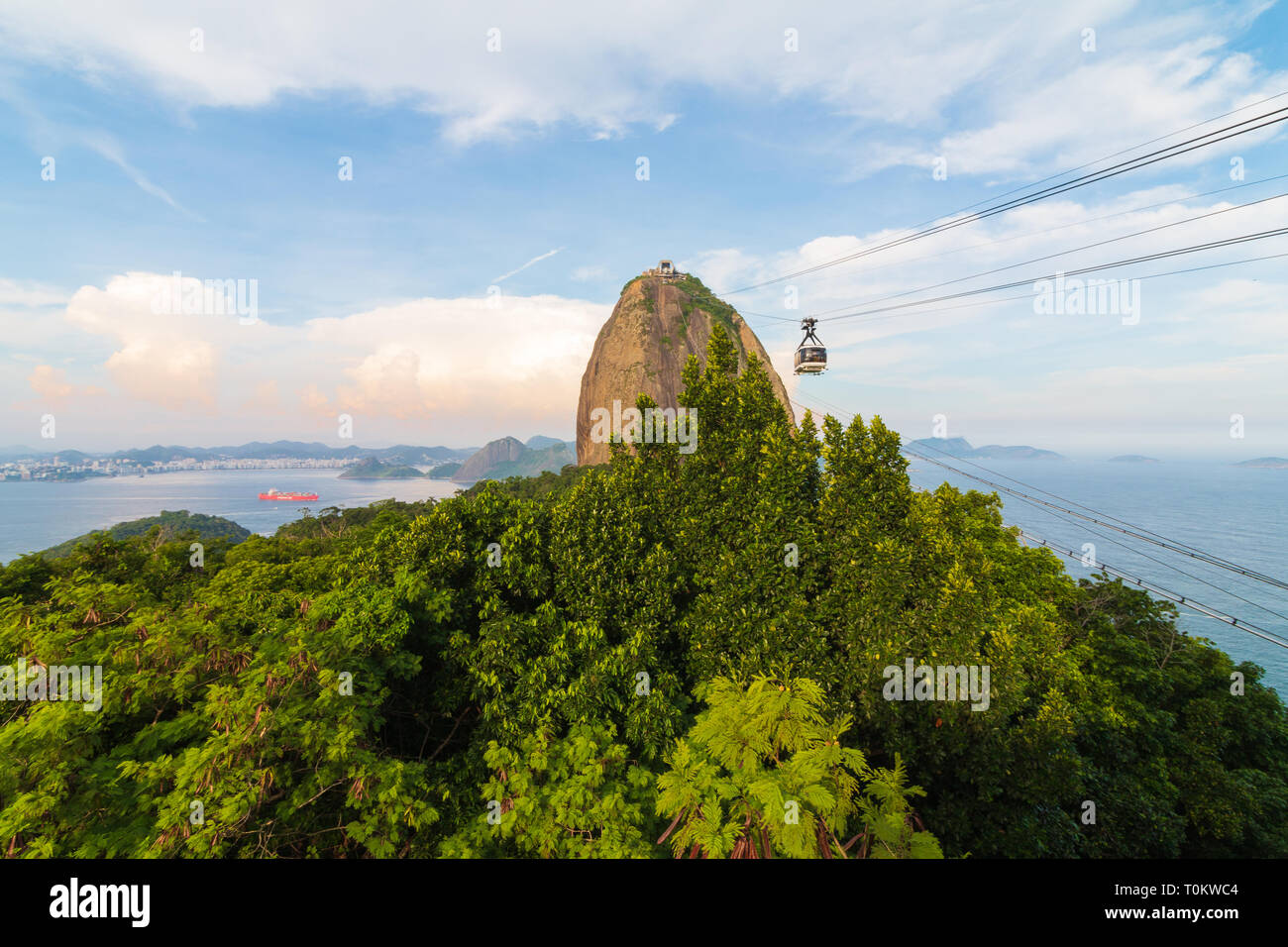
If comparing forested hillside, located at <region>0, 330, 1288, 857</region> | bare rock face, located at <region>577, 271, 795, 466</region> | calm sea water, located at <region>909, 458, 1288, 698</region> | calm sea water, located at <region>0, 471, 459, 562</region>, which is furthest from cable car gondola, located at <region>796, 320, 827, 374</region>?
calm sea water, located at <region>0, 471, 459, 562</region>

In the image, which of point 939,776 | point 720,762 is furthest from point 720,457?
point 939,776

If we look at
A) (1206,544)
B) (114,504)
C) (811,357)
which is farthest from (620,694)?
(114,504)

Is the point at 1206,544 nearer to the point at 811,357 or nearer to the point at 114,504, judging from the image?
the point at 811,357

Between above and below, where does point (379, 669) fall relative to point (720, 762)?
above

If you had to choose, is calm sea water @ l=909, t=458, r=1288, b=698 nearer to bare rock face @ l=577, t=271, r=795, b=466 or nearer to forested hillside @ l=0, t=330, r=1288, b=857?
forested hillside @ l=0, t=330, r=1288, b=857

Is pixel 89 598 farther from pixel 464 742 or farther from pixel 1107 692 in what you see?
pixel 1107 692
